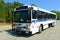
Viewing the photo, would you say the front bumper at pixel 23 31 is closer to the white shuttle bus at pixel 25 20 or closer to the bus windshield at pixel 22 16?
the white shuttle bus at pixel 25 20

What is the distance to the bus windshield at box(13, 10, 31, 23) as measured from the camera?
14.3 meters

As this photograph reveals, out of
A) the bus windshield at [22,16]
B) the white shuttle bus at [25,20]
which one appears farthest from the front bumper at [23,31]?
the bus windshield at [22,16]

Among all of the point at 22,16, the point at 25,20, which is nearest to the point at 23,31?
the point at 25,20

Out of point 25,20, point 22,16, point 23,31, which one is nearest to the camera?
point 25,20

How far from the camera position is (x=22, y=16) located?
1487cm

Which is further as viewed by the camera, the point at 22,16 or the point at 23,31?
the point at 22,16

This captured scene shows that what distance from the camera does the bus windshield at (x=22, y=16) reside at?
14281 millimetres

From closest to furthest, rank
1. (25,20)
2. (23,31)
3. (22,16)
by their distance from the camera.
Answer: (25,20), (23,31), (22,16)

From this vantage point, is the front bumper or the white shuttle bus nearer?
the white shuttle bus

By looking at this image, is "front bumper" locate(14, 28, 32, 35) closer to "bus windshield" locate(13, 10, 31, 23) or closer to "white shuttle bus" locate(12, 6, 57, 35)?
"white shuttle bus" locate(12, 6, 57, 35)

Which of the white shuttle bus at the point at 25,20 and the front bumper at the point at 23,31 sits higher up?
the white shuttle bus at the point at 25,20

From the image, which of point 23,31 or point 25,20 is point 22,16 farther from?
point 23,31

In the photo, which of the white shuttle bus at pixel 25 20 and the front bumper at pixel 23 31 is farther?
the front bumper at pixel 23 31

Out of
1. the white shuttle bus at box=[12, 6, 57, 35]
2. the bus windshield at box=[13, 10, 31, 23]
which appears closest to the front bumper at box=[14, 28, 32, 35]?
the white shuttle bus at box=[12, 6, 57, 35]
